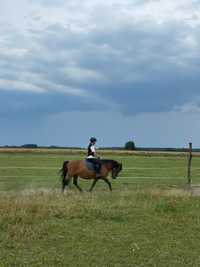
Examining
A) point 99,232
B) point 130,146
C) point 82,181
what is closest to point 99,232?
point 99,232

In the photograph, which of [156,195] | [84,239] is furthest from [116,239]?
[156,195]

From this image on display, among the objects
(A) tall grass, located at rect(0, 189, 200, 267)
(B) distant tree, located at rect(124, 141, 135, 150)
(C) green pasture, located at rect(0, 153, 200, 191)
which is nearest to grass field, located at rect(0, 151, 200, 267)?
(A) tall grass, located at rect(0, 189, 200, 267)

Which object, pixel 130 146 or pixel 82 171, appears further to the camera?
pixel 130 146

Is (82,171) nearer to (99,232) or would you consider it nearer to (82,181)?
(82,181)

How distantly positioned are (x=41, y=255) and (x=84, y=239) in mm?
1533

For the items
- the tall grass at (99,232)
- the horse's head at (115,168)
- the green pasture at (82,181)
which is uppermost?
the horse's head at (115,168)

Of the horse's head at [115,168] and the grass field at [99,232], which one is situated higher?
the horse's head at [115,168]

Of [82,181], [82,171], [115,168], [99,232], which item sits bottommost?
[99,232]

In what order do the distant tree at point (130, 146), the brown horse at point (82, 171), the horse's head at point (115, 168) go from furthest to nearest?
the distant tree at point (130, 146)
the horse's head at point (115, 168)
the brown horse at point (82, 171)

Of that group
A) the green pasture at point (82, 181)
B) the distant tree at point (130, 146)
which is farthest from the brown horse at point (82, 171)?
the distant tree at point (130, 146)

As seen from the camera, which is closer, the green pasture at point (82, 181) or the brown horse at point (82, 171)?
the brown horse at point (82, 171)

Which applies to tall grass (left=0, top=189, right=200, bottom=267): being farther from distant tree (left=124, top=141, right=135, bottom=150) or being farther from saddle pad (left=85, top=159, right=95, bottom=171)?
distant tree (left=124, top=141, right=135, bottom=150)

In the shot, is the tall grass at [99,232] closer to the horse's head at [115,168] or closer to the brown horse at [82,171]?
the brown horse at [82,171]

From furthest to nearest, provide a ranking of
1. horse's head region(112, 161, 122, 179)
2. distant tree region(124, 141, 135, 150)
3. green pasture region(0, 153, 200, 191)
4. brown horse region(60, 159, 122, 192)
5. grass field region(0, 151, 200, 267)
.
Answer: distant tree region(124, 141, 135, 150) < green pasture region(0, 153, 200, 191) < horse's head region(112, 161, 122, 179) < brown horse region(60, 159, 122, 192) < grass field region(0, 151, 200, 267)
